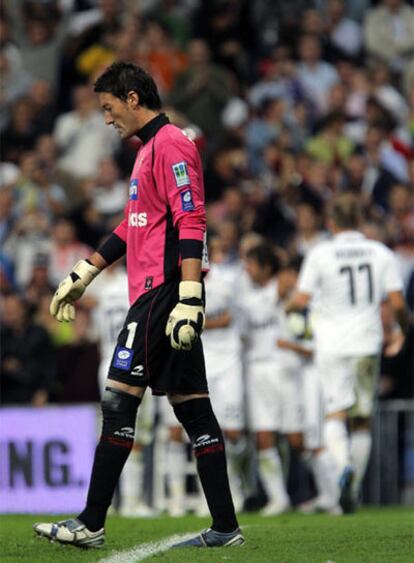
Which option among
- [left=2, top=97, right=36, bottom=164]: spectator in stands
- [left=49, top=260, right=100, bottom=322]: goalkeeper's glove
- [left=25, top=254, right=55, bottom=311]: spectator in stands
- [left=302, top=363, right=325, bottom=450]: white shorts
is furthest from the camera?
[left=2, top=97, right=36, bottom=164]: spectator in stands

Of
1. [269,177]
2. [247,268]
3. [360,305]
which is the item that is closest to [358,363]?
[360,305]

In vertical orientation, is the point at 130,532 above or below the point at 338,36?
below

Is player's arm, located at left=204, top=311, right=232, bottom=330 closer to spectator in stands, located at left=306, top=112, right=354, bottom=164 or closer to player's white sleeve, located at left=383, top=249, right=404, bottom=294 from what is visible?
player's white sleeve, located at left=383, top=249, right=404, bottom=294

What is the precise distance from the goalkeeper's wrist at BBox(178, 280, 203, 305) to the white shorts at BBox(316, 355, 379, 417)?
4701 millimetres

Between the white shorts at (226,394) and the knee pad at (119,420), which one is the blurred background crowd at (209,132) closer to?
the white shorts at (226,394)

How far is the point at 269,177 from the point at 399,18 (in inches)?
137

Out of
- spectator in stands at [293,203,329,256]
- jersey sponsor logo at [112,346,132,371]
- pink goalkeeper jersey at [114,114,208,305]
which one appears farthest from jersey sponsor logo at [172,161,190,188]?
spectator in stands at [293,203,329,256]

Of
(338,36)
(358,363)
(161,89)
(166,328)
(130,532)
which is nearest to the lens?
(166,328)

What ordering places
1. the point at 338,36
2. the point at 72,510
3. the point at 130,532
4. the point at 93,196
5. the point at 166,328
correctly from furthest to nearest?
A: the point at 338,36, the point at 93,196, the point at 72,510, the point at 130,532, the point at 166,328

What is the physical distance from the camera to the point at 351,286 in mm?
12508

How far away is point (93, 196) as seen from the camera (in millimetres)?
18562

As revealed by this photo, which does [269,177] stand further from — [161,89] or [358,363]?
[358,363]

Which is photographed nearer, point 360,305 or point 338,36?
point 360,305

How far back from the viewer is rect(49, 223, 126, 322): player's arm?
8531 mm
